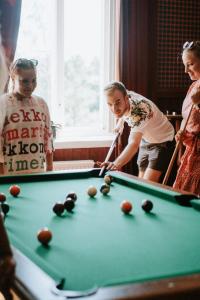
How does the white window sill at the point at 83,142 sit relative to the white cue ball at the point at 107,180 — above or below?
below

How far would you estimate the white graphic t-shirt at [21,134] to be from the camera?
2.83m

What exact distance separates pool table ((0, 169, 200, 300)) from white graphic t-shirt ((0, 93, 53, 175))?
14.0 inches

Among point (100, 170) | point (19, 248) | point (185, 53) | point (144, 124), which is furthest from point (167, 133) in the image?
point (19, 248)

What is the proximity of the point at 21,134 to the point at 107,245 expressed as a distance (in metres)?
1.49

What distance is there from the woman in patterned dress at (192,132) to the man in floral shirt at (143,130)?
245 mm

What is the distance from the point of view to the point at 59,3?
4531mm

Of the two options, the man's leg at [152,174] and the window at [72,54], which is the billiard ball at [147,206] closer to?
the man's leg at [152,174]

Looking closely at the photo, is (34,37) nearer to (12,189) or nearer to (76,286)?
(12,189)

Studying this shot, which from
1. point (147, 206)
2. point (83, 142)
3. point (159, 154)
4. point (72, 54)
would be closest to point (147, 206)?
point (147, 206)

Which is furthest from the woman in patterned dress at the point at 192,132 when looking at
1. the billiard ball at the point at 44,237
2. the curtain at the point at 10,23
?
the billiard ball at the point at 44,237

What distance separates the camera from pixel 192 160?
11.1 ft

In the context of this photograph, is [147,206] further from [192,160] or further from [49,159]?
[192,160]

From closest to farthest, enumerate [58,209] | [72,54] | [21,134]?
[58,209]
[21,134]
[72,54]

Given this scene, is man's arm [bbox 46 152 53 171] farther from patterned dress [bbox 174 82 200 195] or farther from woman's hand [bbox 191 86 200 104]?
woman's hand [bbox 191 86 200 104]
